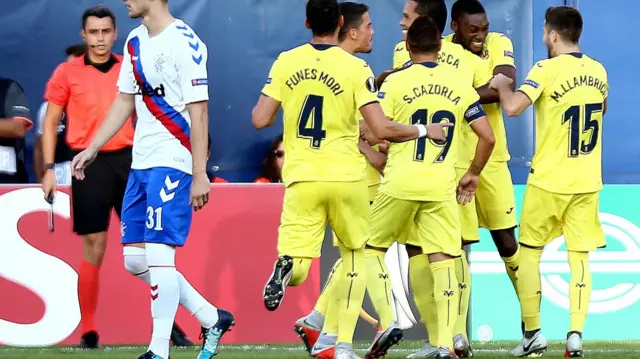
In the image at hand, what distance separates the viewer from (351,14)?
29.8ft

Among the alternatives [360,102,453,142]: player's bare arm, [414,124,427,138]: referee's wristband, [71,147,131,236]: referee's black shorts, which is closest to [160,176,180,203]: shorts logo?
[360,102,453,142]: player's bare arm

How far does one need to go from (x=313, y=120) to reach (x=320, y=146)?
0.16 m

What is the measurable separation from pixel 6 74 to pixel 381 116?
199 inches

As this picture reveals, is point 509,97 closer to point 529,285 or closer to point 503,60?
point 503,60

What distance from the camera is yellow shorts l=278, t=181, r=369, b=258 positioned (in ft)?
27.0

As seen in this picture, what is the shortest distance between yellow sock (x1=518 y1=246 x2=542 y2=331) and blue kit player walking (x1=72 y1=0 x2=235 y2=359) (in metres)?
2.63

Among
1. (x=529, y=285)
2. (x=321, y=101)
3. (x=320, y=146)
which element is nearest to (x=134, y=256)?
(x=320, y=146)

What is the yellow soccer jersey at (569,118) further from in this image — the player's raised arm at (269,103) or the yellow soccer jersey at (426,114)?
the player's raised arm at (269,103)

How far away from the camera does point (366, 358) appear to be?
8.64m

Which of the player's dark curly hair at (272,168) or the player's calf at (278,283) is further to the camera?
the player's dark curly hair at (272,168)

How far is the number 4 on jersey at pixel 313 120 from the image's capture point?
820 centimetres

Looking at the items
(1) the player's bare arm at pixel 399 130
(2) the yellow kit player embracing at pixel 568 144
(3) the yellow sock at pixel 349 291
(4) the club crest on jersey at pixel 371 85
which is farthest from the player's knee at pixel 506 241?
(4) the club crest on jersey at pixel 371 85

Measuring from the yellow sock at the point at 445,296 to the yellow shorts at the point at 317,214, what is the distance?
69 cm

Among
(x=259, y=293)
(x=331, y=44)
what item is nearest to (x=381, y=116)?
(x=331, y=44)
